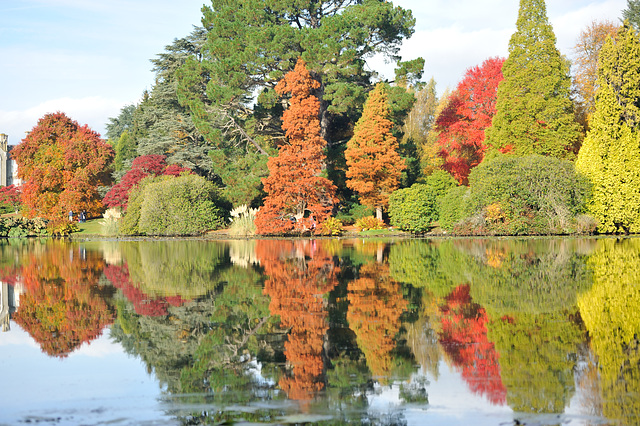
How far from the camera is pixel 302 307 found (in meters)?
9.37

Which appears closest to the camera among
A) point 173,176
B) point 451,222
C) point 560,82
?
point 451,222

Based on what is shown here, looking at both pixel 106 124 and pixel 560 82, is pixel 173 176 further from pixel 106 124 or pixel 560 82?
pixel 106 124

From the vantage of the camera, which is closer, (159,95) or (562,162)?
(562,162)

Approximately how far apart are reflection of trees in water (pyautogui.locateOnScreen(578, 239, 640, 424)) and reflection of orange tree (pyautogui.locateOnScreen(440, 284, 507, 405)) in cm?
83

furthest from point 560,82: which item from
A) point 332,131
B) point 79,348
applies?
point 79,348

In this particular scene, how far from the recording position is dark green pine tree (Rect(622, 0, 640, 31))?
141 feet

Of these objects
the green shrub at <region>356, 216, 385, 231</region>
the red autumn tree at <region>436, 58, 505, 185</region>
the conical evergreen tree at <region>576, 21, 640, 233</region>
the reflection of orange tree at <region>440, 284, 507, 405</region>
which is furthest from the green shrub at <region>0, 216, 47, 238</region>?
the reflection of orange tree at <region>440, 284, 507, 405</region>

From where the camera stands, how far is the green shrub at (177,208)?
111 ft

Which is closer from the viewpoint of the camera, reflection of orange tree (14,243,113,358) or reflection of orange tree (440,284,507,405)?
reflection of orange tree (440,284,507,405)

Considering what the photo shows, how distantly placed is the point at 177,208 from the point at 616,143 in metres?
21.2

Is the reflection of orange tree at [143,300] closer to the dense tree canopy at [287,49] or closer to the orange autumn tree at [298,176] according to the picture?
the orange autumn tree at [298,176]

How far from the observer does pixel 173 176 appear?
1432 inches

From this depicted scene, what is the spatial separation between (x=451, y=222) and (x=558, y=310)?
21009 millimetres

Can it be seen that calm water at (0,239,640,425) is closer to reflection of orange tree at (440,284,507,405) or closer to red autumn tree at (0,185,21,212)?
reflection of orange tree at (440,284,507,405)
